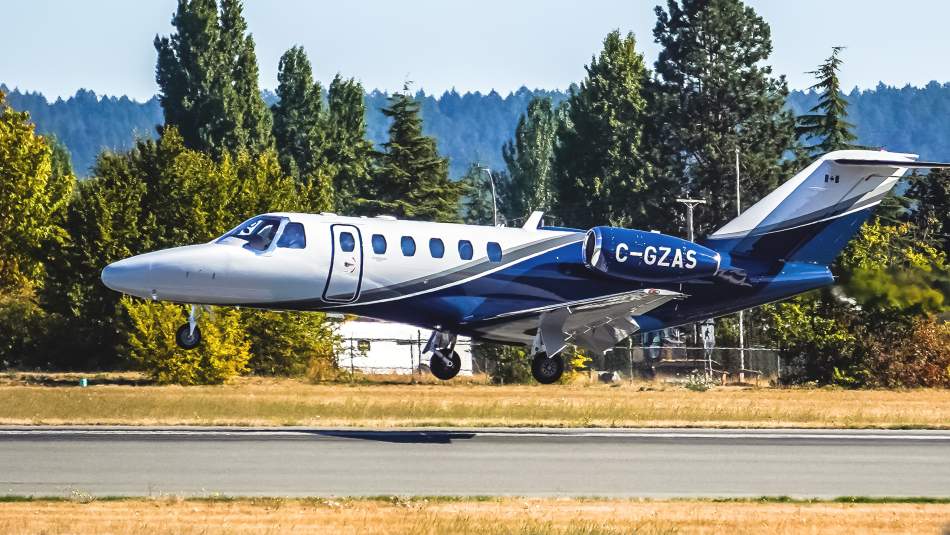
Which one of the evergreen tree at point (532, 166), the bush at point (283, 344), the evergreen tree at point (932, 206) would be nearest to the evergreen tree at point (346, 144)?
the evergreen tree at point (532, 166)

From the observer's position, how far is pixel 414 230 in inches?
1294

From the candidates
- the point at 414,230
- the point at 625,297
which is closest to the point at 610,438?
the point at 625,297

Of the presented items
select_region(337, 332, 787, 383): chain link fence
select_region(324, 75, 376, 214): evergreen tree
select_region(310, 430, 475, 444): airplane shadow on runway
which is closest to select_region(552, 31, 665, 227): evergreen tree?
select_region(324, 75, 376, 214): evergreen tree

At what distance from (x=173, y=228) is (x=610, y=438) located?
90.2 ft

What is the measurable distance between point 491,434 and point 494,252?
4.25m

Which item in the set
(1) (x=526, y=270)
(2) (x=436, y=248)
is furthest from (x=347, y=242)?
(1) (x=526, y=270)

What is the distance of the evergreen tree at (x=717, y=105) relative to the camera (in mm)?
87750

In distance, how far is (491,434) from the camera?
34438mm

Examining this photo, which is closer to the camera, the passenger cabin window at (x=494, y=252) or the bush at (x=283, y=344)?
the passenger cabin window at (x=494, y=252)

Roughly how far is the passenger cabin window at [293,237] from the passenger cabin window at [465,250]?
3819 mm

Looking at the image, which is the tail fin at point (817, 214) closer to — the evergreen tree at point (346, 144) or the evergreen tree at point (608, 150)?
the evergreen tree at point (608, 150)

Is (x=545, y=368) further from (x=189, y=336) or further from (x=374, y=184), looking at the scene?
(x=374, y=184)

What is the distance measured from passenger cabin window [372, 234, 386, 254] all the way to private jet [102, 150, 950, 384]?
0.07ft

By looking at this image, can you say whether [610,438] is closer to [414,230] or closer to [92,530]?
[414,230]
